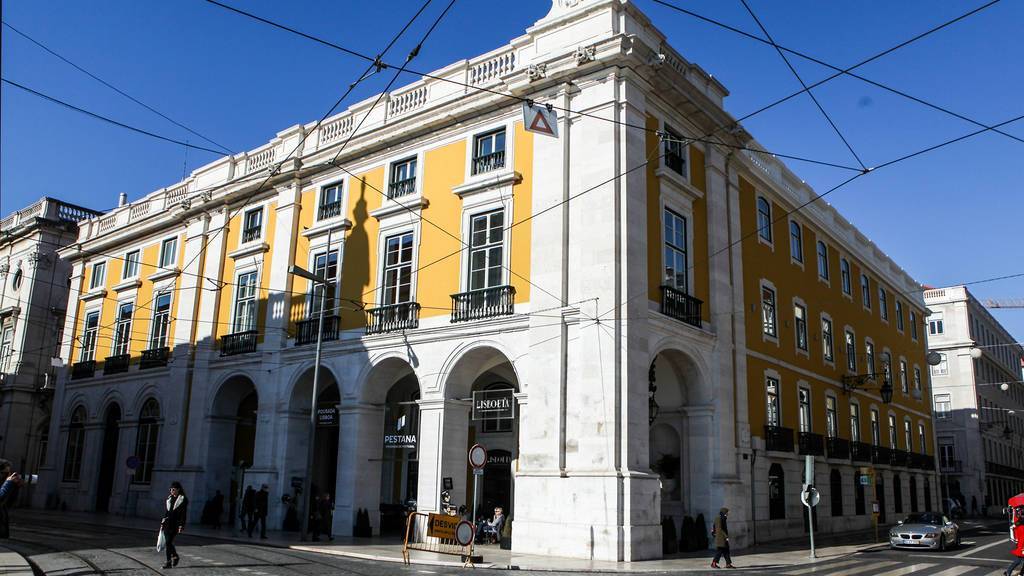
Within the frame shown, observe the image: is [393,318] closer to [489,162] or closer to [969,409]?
[489,162]

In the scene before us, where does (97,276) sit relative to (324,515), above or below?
above

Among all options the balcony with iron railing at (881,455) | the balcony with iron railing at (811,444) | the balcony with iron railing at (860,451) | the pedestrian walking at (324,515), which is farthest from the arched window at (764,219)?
the pedestrian walking at (324,515)

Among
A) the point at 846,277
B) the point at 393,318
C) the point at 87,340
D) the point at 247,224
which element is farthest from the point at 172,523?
the point at 846,277

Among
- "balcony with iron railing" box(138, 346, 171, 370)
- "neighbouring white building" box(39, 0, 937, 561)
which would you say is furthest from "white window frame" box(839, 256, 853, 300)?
"balcony with iron railing" box(138, 346, 171, 370)

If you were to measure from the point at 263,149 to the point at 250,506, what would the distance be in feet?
45.8

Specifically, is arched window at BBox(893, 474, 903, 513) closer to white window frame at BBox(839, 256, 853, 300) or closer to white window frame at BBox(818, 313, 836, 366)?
white window frame at BBox(818, 313, 836, 366)

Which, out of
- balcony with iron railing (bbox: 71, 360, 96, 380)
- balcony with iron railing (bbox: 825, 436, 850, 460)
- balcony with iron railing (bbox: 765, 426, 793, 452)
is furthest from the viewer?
balcony with iron railing (bbox: 71, 360, 96, 380)

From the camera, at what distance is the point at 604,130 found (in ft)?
68.9

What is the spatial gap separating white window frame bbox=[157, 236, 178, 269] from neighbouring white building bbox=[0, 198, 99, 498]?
12333mm

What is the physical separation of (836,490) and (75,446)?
33039 millimetres

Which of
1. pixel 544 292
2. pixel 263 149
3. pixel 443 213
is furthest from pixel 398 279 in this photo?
pixel 263 149

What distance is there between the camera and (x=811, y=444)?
28562 millimetres

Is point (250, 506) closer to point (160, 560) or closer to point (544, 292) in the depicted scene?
point (160, 560)

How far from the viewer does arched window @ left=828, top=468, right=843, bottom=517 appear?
30.2 metres
